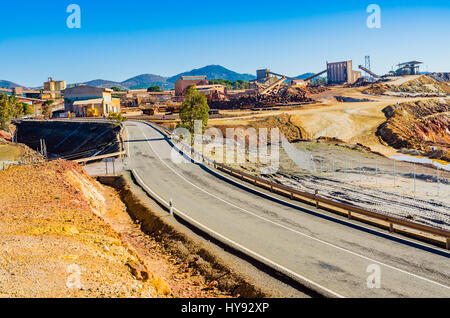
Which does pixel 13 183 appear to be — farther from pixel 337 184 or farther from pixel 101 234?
pixel 337 184

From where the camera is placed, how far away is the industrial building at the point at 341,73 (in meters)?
162

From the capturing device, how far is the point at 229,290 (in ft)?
39.1

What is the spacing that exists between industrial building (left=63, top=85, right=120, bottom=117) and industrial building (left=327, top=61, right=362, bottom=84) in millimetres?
103010

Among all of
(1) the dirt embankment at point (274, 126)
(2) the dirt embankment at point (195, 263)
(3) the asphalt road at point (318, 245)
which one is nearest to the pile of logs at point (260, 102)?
(1) the dirt embankment at point (274, 126)

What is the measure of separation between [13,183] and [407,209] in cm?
2600

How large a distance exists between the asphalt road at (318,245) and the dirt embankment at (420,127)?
3623cm

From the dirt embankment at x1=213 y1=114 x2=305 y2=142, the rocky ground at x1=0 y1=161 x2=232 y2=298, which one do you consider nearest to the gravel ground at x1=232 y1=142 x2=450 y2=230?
the dirt embankment at x1=213 y1=114 x2=305 y2=142

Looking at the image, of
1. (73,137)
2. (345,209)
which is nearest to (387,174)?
(345,209)

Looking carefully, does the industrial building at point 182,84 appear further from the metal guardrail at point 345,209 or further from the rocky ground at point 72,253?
the rocky ground at point 72,253

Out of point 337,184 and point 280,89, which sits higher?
point 280,89

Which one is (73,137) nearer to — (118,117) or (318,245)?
(118,117)

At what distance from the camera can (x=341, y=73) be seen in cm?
16375
